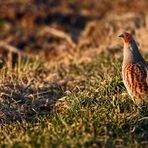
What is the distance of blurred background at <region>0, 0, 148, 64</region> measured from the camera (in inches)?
475

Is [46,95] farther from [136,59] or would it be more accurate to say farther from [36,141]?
[36,141]

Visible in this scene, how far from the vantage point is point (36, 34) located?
1376 cm

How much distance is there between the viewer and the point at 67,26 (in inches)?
559

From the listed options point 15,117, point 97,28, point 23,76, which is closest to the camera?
point 15,117

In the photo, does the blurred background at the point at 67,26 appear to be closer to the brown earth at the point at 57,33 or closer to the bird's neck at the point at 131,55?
the brown earth at the point at 57,33

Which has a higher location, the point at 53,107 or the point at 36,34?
the point at 36,34

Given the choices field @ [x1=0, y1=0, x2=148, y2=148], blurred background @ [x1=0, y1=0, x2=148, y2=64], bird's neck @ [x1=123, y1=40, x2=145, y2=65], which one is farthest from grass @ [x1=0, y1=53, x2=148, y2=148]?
blurred background @ [x1=0, y1=0, x2=148, y2=64]

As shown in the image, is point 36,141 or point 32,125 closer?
point 36,141

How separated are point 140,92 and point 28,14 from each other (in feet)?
26.5

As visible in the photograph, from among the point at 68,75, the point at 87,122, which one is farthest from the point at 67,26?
the point at 87,122

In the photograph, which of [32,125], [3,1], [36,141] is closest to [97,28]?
[3,1]

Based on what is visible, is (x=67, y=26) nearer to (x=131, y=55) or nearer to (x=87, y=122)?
(x=131, y=55)

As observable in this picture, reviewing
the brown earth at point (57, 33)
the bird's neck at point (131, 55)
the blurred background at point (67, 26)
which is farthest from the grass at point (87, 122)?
the blurred background at point (67, 26)

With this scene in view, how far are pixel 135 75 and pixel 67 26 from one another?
7.50 m
